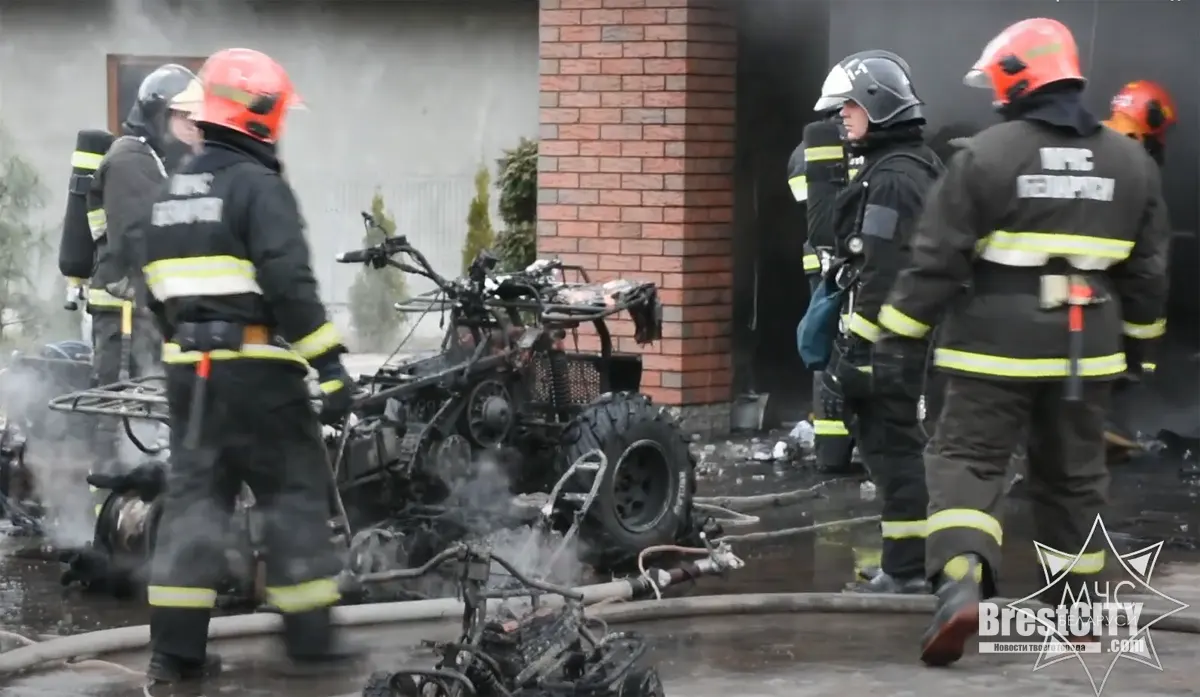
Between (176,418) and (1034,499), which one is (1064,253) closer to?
(1034,499)

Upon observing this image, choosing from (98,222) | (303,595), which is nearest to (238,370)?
(303,595)

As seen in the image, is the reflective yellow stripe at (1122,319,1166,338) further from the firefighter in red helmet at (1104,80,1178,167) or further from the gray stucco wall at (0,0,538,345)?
the gray stucco wall at (0,0,538,345)

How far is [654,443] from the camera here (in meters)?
7.86

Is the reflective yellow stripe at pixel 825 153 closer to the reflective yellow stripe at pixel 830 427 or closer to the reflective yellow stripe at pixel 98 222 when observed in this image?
the reflective yellow stripe at pixel 830 427

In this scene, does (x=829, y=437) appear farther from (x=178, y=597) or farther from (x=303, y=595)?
(x=178, y=597)

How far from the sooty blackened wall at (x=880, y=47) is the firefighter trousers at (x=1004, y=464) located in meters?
4.72

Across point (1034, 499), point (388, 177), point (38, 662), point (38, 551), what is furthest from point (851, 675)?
point (388, 177)

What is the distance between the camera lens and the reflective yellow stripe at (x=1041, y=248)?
5.84m

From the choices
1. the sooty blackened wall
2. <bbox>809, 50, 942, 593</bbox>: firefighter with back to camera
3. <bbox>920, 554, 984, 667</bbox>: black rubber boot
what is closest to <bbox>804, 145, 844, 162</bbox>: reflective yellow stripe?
the sooty blackened wall

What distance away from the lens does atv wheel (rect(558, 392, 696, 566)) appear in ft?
24.9

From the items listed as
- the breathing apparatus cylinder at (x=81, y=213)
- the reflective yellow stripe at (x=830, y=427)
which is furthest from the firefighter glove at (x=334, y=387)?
the reflective yellow stripe at (x=830, y=427)

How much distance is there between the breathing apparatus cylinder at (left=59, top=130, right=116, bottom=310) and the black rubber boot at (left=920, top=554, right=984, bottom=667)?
4.36 metres

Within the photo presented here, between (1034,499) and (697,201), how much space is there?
5.18 meters

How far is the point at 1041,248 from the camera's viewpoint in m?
5.84
